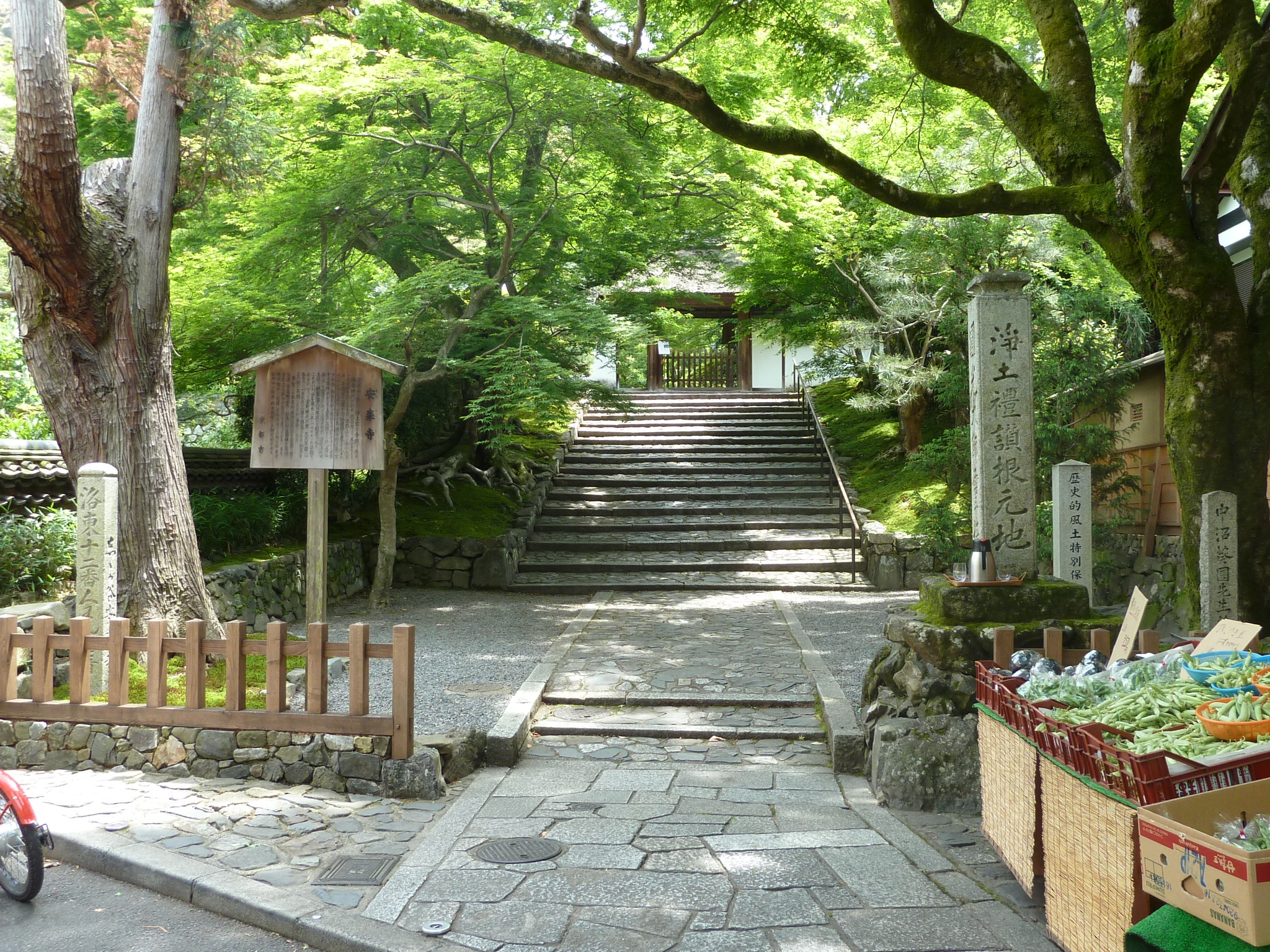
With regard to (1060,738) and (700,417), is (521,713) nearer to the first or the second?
(1060,738)

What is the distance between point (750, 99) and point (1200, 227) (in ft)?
24.9

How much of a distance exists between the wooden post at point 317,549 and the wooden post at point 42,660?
1607 millimetres

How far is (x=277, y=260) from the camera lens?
11.4 meters

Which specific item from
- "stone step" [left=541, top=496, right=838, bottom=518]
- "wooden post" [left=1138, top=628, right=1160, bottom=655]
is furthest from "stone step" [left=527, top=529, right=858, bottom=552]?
"wooden post" [left=1138, top=628, right=1160, bottom=655]

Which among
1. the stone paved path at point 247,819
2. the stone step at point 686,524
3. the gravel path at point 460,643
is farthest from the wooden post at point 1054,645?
the stone step at point 686,524

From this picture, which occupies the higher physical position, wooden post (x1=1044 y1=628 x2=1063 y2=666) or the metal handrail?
the metal handrail

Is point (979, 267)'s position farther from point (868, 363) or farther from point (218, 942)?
point (218, 942)

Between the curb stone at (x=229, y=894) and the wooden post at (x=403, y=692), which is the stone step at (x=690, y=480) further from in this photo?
the curb stone at (x=229, y=894)

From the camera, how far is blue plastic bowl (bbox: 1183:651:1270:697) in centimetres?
321

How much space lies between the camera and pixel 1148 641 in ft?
15.2

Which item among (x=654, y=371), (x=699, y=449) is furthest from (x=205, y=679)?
Result: (x=654, y=371)

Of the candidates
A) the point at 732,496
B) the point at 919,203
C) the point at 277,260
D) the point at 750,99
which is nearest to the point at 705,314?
the point at 732,496

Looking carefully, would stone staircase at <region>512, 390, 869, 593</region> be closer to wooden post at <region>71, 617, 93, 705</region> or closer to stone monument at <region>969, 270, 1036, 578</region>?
stone monument at <region>969, 270, 1036, 578</region>

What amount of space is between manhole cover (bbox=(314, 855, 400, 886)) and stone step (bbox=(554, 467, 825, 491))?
42.5ft
